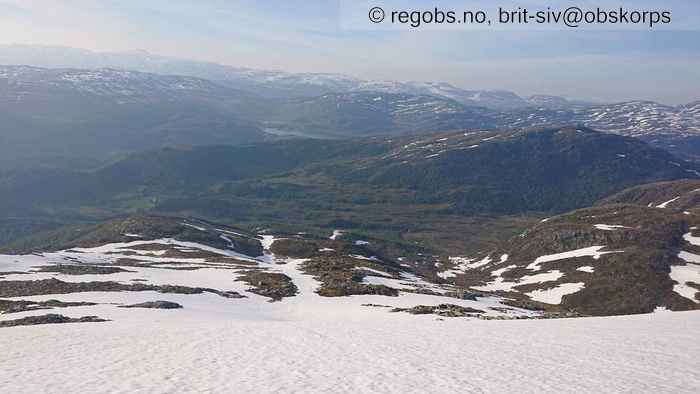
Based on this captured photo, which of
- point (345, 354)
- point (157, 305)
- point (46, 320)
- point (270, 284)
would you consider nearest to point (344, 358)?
point (345, 354)

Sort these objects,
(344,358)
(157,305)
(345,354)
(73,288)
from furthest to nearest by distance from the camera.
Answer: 1. (73,288)
2. (157,305)
3. (345,354)
4. (344,358)

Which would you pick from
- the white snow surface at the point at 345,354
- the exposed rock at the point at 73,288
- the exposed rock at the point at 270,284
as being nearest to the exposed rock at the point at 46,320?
the white snow surface at the point at 345,354

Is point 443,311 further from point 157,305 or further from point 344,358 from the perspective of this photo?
point 157,305

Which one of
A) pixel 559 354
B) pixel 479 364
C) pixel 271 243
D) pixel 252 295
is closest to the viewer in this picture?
pixel 479 364

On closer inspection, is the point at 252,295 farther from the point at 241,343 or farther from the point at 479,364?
the point at 479,364

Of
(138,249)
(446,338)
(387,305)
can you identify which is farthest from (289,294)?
(138,249)

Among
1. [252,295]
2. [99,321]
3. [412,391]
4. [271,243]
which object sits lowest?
[271,243]

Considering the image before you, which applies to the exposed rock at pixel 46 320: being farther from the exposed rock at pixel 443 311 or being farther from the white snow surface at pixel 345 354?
the exposed rock at pixel 443 311

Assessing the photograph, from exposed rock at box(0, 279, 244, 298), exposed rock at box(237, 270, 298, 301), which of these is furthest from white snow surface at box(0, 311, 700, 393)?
exposed rock at box(237, 270, 298, 301)
